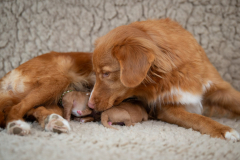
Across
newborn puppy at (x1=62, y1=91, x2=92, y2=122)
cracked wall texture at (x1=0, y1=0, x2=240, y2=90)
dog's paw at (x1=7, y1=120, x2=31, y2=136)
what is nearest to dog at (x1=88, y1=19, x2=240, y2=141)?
newborn puppy at (x1=62, y1=91, x2=92, y2=122)

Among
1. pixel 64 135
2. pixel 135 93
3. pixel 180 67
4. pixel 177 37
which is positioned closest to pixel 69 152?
pixel 64 135

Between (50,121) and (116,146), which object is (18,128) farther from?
(116,146)

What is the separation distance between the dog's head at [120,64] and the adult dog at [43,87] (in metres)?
0.45

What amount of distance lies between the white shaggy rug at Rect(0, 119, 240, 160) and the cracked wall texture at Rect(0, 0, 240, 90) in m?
1.82

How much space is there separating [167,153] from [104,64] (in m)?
1.01

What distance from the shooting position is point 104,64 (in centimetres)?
207

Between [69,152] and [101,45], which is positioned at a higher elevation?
[101,45]

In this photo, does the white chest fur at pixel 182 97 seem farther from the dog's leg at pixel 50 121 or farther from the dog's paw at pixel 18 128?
the dog's paw at pixel 18 128

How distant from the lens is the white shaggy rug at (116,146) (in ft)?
4.32

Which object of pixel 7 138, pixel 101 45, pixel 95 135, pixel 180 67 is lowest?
pixel 95 135

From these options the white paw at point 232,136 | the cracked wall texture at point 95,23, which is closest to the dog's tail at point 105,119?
the white paw at point 232,136

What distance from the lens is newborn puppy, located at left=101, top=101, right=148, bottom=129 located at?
6.86 feet

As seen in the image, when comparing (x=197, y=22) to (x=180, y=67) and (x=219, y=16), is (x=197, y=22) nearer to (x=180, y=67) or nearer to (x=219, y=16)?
(x=219, y=16)

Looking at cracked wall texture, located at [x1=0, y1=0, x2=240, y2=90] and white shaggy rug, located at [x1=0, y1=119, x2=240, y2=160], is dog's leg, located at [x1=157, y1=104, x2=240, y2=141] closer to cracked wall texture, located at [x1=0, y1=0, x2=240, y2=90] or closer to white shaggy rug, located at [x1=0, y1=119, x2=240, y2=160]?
white shaggy rug, located at [x1=0, y1=119, x2=240, y2=160]
